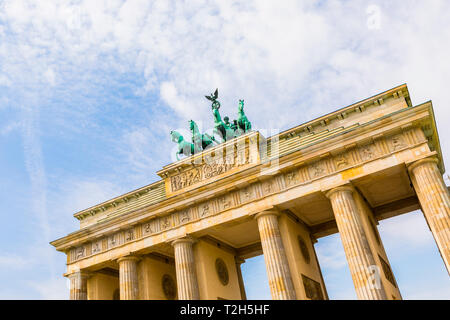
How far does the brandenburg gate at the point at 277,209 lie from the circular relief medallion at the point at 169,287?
0.19ft

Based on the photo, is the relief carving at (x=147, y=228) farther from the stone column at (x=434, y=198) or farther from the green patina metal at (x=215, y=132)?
the stone column at (x=434, y=198)

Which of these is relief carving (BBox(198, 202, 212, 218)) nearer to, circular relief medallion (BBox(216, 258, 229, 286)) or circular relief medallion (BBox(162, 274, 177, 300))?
circular relief medallion (BBox(216, 258, 229, 286))

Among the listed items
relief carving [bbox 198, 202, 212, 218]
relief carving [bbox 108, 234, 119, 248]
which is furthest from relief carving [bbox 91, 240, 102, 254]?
relief carving [bbox 198, 202, 212, 218]

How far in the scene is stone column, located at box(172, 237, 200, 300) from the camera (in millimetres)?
A: 19375

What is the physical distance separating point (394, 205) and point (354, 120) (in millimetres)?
5298

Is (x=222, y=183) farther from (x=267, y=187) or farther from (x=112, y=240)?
(x=112, y=240)

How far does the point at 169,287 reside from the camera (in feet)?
77.3

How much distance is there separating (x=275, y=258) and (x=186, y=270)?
462 centimetres

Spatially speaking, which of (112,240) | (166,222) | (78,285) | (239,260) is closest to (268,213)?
(166,222)

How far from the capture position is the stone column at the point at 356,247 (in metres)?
15.5

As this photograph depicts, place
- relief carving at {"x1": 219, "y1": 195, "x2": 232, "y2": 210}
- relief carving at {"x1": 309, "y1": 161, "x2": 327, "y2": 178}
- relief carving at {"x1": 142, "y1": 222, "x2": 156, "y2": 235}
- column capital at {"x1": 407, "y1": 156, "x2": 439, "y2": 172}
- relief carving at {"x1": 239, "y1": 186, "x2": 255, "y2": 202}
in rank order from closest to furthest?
column capital at {"x1": 407, "y1": 156, "x2": 439, "y2": 172} → relief carving at {"x1": 309, "y1": 161, "x2": 327, "y2": 178} → relief carving at {"x1": 239, "y1": 186, "x2": 255, "y2": 202} → relief carving at {"x1": 219, "y1": 195, "x2": 232, "y2": 210} → relief carving at {"x1": 142, "y1": 222, "x2": 156, "y2": 235}

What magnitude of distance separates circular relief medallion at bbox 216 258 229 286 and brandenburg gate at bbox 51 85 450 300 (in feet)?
0.19

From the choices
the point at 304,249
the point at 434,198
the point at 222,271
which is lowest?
the point at 434,198
